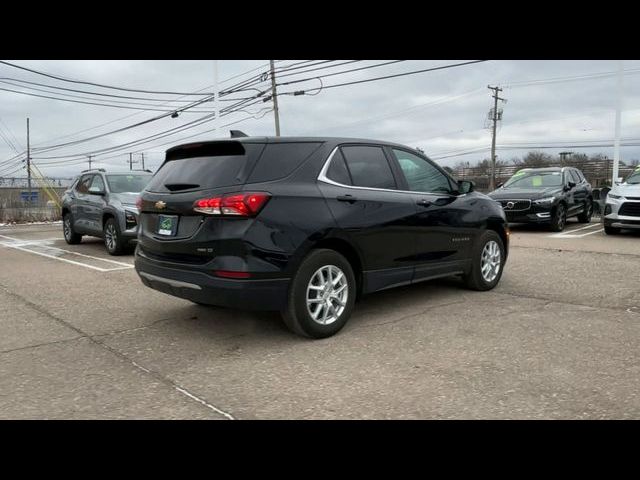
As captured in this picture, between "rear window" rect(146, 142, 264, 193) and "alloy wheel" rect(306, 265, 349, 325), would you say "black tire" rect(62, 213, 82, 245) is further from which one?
"alloy wheel" rect(306, 265, 349, 325)

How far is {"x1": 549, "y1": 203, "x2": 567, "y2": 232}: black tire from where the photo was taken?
13341 mm

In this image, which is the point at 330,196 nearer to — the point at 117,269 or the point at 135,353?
the point at 135,353

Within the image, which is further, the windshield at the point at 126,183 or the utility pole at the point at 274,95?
the utility pole at the point at 274,95

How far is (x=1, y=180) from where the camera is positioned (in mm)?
53375

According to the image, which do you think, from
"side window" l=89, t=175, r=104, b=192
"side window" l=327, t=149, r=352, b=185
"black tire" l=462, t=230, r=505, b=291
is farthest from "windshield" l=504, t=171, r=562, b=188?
"side window" l=327, t=149, r=352, b=185

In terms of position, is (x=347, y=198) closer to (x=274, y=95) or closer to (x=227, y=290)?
(x=227, y=290)

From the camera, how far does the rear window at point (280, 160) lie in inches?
164

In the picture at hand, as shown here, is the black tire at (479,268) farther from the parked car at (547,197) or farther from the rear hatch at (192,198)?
the parked car at (547,197)

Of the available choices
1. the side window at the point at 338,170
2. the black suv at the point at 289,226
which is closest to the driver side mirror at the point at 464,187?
the black suv at the point at 289,226

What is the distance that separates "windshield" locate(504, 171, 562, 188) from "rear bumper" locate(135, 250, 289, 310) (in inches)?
482
